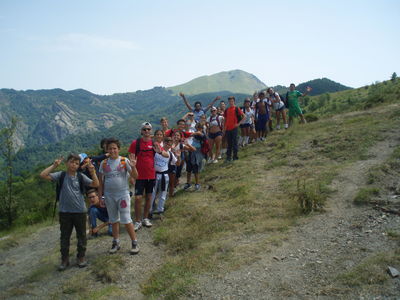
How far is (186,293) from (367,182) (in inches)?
191

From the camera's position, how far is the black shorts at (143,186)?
6301mm

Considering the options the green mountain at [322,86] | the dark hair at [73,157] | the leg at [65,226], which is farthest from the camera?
the green mountain at [322,86]

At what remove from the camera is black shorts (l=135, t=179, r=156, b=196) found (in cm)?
630

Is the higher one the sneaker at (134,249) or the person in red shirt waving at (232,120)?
the person in red shirt waving at (232,120)

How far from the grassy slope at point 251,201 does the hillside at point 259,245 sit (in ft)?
0.09

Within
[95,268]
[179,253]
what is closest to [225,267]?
[179,253]

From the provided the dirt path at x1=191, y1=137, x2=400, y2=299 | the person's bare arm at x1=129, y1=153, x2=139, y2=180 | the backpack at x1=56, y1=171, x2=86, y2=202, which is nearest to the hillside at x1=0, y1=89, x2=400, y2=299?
the dirt path at x1=191, y1=137, x2=400, y2=299

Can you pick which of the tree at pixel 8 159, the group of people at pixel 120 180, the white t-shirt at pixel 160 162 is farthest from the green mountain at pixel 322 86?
the white t-shirt at pixel 160 162

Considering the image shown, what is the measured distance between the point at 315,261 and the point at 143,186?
3585 mm

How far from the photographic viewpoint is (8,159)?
11797 millimetres

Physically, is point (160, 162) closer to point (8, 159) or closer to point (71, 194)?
point (71, 194)

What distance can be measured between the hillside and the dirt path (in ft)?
0.04

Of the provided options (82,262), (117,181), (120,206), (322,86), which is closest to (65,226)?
(82,262)

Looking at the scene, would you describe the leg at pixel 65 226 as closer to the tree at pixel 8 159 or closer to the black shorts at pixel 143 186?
the black shorts at pixel 143 186
